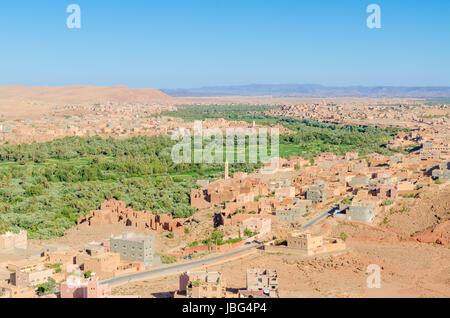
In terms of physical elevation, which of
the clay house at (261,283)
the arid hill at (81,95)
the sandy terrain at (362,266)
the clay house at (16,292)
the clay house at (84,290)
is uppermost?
the arid hill at (81,95)

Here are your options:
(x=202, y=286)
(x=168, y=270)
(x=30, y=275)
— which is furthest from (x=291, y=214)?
(x=30, y=275)

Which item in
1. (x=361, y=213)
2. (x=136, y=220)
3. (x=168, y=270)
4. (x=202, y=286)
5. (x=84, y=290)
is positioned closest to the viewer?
(x=84, y=290)

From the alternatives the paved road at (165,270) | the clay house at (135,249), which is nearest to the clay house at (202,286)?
the paved road at (165,270)

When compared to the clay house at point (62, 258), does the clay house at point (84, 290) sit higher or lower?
higher

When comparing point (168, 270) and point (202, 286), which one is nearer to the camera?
point (202, 286)

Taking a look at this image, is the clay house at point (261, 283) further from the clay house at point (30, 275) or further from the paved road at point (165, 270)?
the clay house at point (30, 275)

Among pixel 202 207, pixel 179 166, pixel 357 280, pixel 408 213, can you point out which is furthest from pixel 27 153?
pixel 357 280

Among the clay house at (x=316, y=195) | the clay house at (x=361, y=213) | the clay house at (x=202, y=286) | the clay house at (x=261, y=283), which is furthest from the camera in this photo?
the clay house at (x=316, y=195)

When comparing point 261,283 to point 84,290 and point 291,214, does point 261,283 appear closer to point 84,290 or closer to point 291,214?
point 84,290
